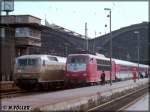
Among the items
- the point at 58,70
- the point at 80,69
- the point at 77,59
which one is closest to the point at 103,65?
the point at 77,59

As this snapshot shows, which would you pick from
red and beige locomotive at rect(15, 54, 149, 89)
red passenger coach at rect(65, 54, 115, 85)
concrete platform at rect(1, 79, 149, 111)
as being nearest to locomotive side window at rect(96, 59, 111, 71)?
red and beige locomotive at rect(15, 54, 149, 89)

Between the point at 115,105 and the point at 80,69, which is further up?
the point at 80,69

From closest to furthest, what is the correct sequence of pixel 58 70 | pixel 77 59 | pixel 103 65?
pixel 58 70 < pixel 77 59 < pixel 103 65

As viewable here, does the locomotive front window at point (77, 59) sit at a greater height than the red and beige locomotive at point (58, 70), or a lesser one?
greater

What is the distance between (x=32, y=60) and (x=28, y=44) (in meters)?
23.1

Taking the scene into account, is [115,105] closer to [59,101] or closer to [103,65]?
[59,101]

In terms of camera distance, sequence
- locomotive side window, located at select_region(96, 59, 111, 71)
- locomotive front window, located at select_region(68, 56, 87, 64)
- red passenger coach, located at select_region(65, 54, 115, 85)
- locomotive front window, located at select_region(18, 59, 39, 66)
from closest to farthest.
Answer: locomotive front window, located at select_region(18, 59, 39, 66)
red passenger coach, located at select_region(65, 54, 115, 85)
locomotive front window, located at select_region(68, 56, 87, 64)
locomotive side window, located at select_region(96, 59, 111, 71)

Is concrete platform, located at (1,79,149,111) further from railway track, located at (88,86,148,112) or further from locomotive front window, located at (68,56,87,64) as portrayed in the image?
locomotive front window, located at (68,56,87,64)

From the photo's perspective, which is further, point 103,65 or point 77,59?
point 103,65

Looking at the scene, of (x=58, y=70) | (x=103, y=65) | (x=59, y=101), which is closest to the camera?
(x=59, y=101)

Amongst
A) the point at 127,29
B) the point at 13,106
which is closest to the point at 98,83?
the point at 13,106

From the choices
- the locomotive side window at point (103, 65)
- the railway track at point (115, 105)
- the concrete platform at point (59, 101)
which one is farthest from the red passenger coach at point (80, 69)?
the railway track at point (115, 105)

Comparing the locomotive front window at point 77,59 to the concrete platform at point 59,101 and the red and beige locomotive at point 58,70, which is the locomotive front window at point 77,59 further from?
the concrete platform at point 59,101

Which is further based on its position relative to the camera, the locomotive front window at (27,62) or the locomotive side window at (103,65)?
the locomotive side window at (103,65)
